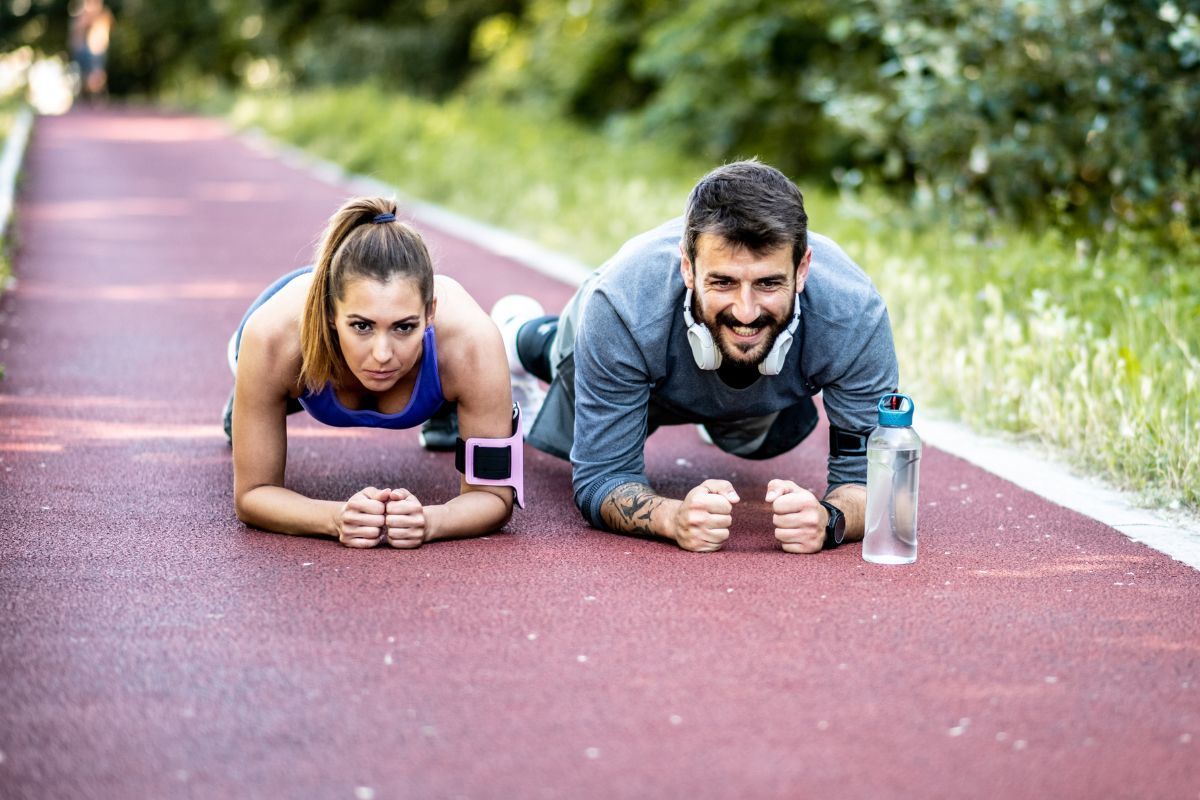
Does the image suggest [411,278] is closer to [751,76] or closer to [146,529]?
[146,529]

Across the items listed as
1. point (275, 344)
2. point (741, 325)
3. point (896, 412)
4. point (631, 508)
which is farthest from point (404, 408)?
point (896, 412)

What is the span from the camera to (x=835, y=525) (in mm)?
4875

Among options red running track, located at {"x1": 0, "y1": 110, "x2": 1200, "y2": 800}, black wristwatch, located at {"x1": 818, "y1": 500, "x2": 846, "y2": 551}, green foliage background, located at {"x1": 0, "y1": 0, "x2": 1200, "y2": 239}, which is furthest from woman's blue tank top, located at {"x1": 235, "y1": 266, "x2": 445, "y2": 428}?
green foliage background, located at {"x1": 0, "y1": 0, "x2": 1200, "y2": 239}

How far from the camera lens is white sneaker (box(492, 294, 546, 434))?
6.30 m

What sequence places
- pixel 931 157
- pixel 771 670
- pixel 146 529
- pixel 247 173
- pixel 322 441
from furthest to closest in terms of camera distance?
pixel 247 173 < pixel 931 157 < pixel 322 441 < pixel 146 529 < pixel 771 670

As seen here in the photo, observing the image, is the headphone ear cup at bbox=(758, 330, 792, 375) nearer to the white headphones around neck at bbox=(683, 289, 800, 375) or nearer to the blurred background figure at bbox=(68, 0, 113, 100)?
the white headphones around neck at bbox=(683, 289, 800, 375)

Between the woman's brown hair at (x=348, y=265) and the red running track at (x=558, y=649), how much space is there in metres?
0.48

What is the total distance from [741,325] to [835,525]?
0.73 m

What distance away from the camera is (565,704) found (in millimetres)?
3619

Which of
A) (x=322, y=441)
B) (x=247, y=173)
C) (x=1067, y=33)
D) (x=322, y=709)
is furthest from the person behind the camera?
(x=247, y=173)

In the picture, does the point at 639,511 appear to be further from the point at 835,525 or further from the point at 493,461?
the point at 835,525

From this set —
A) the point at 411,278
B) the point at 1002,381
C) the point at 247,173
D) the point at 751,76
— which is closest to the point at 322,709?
the point at 411,278

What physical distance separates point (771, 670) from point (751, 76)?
1389 centimetres

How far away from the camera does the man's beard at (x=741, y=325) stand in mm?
4602
